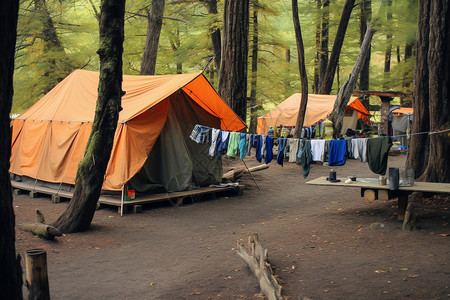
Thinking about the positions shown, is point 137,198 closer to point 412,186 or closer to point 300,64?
point 412,186

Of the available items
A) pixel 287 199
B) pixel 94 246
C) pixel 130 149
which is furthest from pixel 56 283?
pixel 287 199

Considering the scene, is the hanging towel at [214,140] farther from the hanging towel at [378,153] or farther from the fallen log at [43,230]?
the fallen log at [43,230]

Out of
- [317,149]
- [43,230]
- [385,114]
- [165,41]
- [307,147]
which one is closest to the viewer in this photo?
[43,230]

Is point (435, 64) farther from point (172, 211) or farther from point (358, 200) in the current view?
point (172, 211)

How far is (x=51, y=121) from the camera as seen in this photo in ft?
41.5

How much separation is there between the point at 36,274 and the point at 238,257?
3349 mm

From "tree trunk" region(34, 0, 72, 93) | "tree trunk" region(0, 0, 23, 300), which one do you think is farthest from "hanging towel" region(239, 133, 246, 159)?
"tree trunk" region(34, 0, 72, 93)

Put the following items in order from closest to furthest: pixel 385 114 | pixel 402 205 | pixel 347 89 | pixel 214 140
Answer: pixel 402 205 < pixel 214 140 < pixel 347 89 < pixel 385 114

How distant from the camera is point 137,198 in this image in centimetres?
1080

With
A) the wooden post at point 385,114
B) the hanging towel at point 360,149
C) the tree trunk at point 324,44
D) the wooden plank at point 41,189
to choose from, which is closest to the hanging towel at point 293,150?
the hanging towel at point 360,149

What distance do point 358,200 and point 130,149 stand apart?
5.73 meters

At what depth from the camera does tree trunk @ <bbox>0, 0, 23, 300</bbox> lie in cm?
356

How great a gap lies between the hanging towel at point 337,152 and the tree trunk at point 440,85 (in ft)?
5.78

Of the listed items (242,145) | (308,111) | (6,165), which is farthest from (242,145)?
(308,111)
